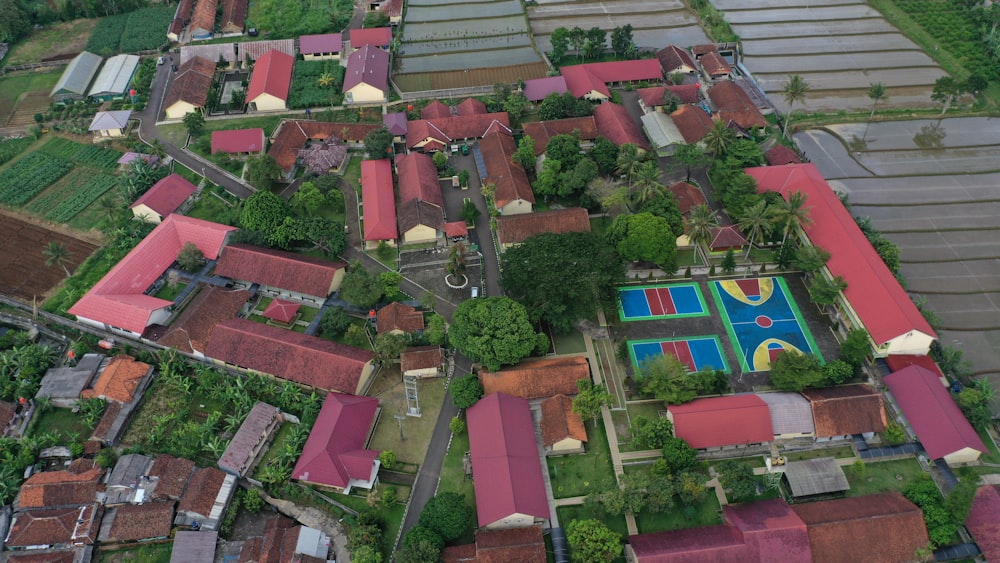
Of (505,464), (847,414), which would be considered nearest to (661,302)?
(847,414)

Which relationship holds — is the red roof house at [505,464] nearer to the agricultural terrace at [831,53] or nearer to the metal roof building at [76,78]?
the agricultural terrace at [831,53]

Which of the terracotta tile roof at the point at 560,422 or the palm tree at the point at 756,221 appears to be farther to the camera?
the palm tree at the point at 756,221

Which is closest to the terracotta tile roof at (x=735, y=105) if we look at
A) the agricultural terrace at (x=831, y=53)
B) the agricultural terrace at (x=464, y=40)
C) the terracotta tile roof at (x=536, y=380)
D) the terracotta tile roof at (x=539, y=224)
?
the agricultural terrace at (x=831, y=53)

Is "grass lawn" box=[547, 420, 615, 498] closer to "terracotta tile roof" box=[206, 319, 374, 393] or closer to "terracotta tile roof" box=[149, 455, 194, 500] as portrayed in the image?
"terracotta tile roof" box=[206, 319, 374, 393]

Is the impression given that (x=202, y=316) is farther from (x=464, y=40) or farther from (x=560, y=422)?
(x=464, y=40)

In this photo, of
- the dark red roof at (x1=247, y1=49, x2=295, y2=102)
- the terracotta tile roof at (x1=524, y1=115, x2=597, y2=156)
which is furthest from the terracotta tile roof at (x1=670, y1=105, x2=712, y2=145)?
the dark red roof at (x1=247, y1=49, x2=295, y2=102)

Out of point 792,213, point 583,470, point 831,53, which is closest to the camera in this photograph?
point 583,470
